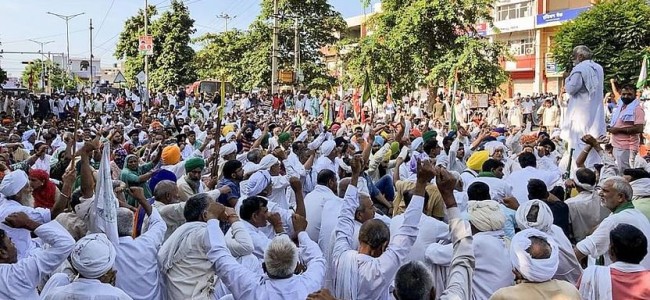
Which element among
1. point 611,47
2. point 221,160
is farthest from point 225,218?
point 611,47

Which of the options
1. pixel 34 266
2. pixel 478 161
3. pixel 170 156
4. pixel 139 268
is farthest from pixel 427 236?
pixel 170 156

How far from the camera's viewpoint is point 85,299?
3.46 m

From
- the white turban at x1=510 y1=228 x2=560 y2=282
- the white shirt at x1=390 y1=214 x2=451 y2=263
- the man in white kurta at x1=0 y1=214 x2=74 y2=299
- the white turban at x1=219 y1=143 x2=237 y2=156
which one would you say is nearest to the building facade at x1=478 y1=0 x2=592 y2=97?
the white turban at x1=219 y1=143 x2=237 y2=156

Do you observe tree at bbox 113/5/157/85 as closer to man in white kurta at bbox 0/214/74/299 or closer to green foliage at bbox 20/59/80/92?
green foliage at bbox 20/59/80/92

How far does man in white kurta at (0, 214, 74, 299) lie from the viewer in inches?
153

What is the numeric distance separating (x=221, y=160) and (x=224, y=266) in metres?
5.81

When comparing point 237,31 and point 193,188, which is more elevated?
point 237,31

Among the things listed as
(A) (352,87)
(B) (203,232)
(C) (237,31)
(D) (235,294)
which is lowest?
(D) (235,294)

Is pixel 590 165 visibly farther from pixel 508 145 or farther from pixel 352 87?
pixel 352 87

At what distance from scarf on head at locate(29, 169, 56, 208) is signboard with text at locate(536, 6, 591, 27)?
4102 centimetres

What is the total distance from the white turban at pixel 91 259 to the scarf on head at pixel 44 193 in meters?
3.63

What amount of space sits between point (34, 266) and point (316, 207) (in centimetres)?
273

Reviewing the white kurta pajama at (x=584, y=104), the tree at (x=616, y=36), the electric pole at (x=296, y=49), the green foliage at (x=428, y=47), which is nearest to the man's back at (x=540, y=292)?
the white kurta pajama at (x=584, y=104)

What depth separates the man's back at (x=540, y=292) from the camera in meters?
3.32
